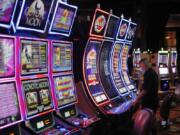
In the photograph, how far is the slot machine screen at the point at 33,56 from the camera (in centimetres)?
307

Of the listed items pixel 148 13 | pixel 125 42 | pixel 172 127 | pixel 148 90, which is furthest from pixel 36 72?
pixel 148 13

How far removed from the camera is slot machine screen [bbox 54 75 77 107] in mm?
3625

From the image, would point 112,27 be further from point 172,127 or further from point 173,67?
point 173,67

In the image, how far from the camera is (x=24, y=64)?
3.09 meters

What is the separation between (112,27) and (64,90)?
1.84 m

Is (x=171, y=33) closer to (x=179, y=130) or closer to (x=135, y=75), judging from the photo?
(x=135, y=75)

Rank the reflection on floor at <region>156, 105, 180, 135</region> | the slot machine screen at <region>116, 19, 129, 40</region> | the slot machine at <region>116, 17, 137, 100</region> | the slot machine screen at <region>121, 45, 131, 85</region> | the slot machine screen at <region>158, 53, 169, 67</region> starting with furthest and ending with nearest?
the slot machine screen at <region>158, 53, 169, 67</region>, the reflection on floor at <region>156, 105, 180, 135</region>, the slot machine screen at <region>121, 45, 131, 85</region>, the slot machine at <region>116, 17, 137, 100</region>, the slot machine screen at <region>116, 19, 129, 40</region>

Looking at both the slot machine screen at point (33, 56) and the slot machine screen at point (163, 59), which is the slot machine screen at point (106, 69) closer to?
the slot machine screen at point (33, 56)

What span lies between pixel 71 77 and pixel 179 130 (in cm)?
347

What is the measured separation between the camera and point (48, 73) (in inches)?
137

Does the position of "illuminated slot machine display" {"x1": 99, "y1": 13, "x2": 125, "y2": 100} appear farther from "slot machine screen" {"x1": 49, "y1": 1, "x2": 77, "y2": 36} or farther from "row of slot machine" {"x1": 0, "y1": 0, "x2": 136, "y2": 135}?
"slot machine screen" {"x1": 49, "y1": 1, "x2": 77, "y2": 36}

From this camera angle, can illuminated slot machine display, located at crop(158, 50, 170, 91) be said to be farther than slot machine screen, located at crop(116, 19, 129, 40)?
Yes

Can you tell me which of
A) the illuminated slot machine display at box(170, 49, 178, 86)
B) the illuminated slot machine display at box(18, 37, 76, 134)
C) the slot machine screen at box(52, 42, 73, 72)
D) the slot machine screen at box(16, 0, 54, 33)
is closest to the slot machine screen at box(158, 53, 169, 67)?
the illuminated slot machine display at box(170, 49, 178, 86)

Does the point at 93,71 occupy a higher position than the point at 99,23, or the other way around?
the point at 99,23
